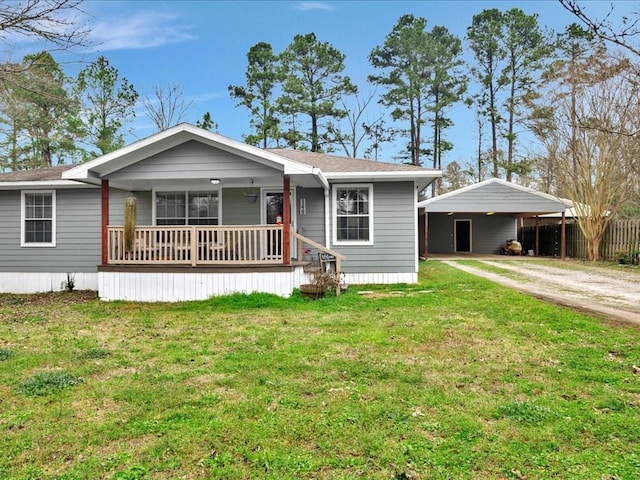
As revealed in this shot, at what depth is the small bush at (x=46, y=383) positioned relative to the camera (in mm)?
3746

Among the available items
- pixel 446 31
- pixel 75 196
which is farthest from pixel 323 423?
pixel 446 31

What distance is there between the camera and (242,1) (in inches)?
700

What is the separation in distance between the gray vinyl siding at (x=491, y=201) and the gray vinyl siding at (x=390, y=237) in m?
8.79

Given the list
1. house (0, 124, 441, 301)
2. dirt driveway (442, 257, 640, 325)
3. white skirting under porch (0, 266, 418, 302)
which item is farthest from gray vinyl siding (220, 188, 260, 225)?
dirt driveway (442, 257, 640, 325)

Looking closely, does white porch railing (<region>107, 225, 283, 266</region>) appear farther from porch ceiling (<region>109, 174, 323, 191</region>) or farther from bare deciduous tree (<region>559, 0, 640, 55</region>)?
bare deciduous tree (<region>559, 0, 640, 55</region>)

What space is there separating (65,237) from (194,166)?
4835mm

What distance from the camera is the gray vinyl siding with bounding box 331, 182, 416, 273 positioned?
10.1 m

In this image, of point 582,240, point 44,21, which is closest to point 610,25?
point 44,21

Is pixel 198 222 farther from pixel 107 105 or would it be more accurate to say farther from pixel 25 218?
pixel 107 105

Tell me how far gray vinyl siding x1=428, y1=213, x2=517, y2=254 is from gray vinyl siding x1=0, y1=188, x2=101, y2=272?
56.5 ft

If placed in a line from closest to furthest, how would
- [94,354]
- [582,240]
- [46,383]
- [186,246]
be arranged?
[46,383] → [94,354] → [186,246] → [582,240]

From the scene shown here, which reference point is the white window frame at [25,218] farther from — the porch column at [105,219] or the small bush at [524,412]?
the small bush at [524,412]

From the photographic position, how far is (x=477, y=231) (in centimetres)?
2314

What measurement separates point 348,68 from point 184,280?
22.7 m
